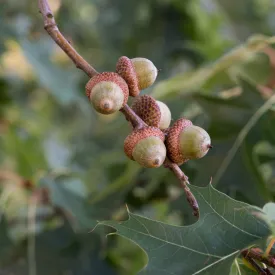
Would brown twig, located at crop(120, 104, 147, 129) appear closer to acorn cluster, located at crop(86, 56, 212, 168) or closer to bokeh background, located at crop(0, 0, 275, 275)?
acorn cluster, located at crop(86, 56, 212, 168)

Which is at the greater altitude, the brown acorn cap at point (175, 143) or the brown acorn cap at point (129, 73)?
the brown acorn cap at point (129, 73)

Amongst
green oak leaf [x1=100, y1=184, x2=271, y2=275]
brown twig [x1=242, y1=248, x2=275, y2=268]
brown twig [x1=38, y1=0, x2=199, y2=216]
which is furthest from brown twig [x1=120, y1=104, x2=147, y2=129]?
brown twig [x1=242, y1=248, x2=275, y2=268]

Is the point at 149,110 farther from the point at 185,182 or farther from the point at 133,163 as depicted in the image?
the point at 133,163

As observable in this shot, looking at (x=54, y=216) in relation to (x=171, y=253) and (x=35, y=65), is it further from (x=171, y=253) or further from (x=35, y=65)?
(x=171, y=253)

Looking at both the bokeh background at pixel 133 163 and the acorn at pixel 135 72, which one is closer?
the acorn at pixel 135 72

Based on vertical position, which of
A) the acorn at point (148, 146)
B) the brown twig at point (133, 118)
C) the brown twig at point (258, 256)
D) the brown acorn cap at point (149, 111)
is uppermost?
the brown acorn cap at point (149, 111)

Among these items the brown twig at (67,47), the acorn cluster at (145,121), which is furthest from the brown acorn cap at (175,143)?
the brown twig at (67,47)

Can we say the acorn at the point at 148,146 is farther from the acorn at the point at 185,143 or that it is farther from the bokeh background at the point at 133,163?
the bokeh background at the point at 133,163
